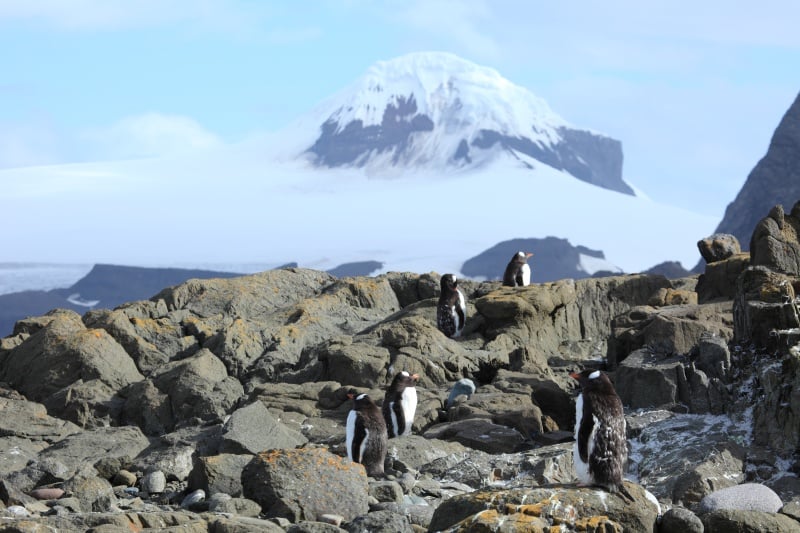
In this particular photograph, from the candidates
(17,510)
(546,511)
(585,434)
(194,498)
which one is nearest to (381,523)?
(546,511)

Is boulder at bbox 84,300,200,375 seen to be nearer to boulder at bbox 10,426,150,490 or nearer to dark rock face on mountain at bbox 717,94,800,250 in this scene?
boulder at bbox 10,426,150,490

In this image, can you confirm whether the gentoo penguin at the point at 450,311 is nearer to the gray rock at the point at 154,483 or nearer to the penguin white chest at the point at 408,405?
the penguin white chest at the point at 408,405

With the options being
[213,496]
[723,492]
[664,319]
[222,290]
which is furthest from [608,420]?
[222,290]

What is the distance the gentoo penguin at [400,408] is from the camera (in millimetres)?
20219

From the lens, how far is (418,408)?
2170cm

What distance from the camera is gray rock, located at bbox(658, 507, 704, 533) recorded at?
1233 centimetres

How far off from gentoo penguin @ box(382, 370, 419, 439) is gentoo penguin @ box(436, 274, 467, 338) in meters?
7.42

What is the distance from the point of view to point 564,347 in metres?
29.8

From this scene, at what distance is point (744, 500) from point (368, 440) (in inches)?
238

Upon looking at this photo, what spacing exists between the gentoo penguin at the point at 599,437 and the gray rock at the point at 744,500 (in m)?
1.26

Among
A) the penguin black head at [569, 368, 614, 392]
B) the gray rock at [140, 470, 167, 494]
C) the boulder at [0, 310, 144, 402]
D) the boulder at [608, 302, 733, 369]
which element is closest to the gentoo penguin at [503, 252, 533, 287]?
the boulder at [608, 302, 733, 369]

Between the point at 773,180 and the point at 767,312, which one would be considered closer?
the point at 767,312

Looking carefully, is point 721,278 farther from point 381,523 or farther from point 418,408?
point 381,523

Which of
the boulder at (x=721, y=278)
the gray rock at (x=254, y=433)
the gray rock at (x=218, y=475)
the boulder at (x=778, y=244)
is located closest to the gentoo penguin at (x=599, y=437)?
the gray rock at (x=218, y=475)
